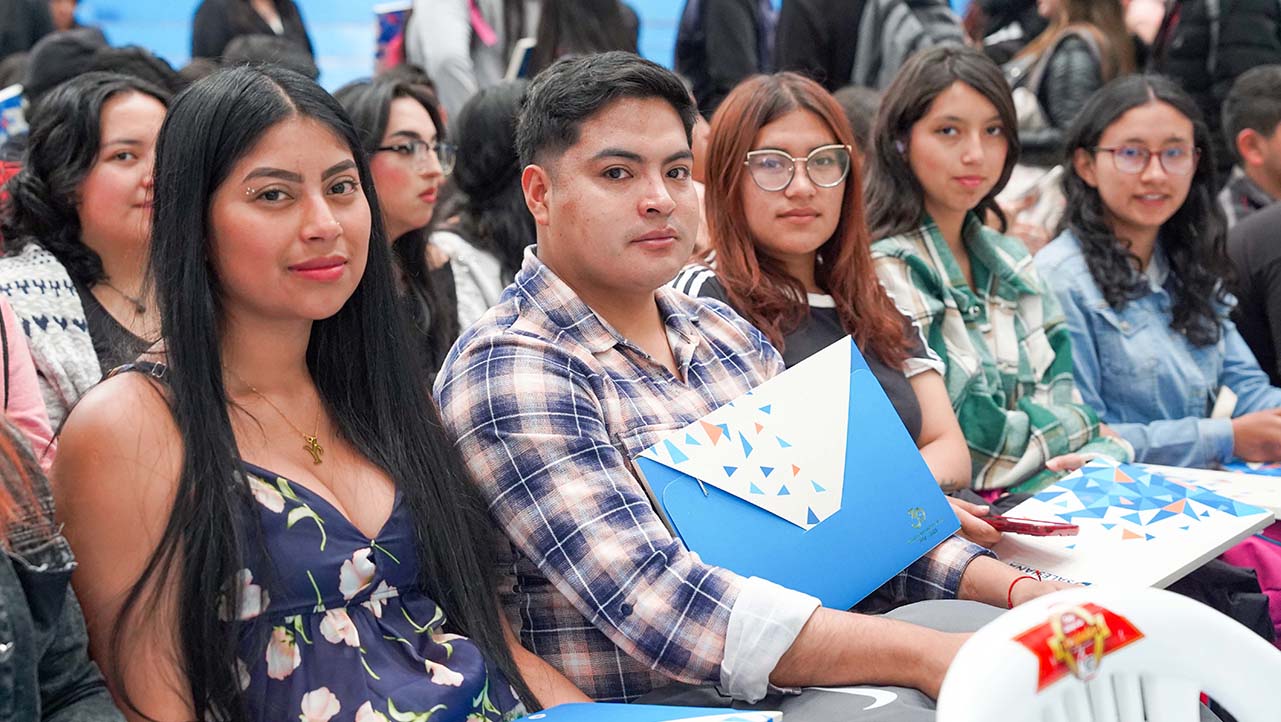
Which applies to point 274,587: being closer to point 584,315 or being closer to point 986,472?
point 584,315

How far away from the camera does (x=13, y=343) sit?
7.72ft

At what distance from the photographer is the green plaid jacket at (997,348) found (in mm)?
3268

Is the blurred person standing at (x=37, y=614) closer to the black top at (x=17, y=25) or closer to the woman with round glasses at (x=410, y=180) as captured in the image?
the woman with round glasses at (x=410, y=180)

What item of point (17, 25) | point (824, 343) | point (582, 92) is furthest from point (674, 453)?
point (17, 25)

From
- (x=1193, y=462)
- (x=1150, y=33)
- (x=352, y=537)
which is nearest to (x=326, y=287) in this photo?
(x=352, y=537)

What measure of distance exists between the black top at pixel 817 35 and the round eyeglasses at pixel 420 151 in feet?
6.27

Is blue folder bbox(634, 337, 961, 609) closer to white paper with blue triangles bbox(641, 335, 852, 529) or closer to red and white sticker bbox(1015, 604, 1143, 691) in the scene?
white paper with blue triangles bbox(641, 335, 852, 529)

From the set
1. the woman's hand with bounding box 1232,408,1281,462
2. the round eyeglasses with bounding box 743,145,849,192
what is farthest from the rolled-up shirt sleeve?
the woman's hand with bounding box 1232,408,1281,462

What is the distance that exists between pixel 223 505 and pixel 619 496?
0.59 meters

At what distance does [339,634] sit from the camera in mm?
1824

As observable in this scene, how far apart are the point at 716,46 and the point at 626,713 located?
389 cm

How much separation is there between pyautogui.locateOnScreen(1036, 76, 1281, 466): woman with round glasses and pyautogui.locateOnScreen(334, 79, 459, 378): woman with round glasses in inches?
69.3

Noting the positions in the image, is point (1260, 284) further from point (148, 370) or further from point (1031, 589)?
point (148, 370)

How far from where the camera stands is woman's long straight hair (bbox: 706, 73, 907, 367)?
304cm
